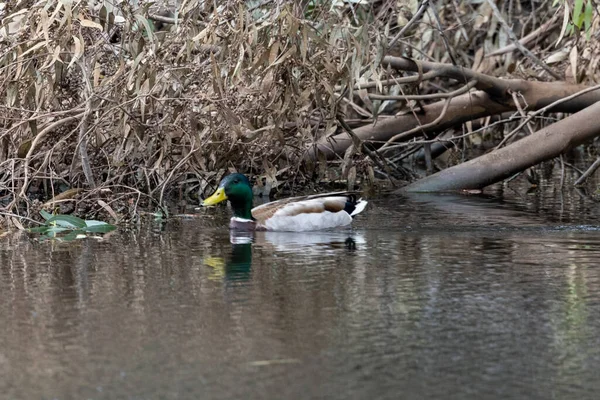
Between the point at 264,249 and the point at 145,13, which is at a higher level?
the point at 145,13

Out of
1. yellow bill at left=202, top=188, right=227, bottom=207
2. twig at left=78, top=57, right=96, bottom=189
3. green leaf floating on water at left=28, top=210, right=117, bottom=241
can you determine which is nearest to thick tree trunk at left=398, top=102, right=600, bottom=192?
yellow bill at left=202, top=188, right=227, bottom=207

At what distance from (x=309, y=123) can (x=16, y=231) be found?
3550mm

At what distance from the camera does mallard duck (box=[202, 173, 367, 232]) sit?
387 inches

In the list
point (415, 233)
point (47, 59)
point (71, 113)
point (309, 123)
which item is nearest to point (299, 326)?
point (415, 233)

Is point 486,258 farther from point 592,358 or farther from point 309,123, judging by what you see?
point 309,123

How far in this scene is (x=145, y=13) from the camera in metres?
10.1

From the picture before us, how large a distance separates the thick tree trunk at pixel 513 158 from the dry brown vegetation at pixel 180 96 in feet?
1.14

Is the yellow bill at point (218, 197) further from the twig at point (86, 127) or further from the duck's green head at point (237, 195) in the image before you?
the twig at point (86, 127)

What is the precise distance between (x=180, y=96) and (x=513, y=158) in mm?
3581

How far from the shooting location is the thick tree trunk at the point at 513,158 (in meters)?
12.4

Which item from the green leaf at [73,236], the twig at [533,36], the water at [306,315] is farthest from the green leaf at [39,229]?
the twig at [533,36]

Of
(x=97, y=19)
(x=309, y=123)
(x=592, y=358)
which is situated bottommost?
(x=592, y=358)

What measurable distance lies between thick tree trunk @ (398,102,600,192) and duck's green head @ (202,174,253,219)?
2.71m

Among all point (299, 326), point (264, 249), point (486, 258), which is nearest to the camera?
point (299, 326)
